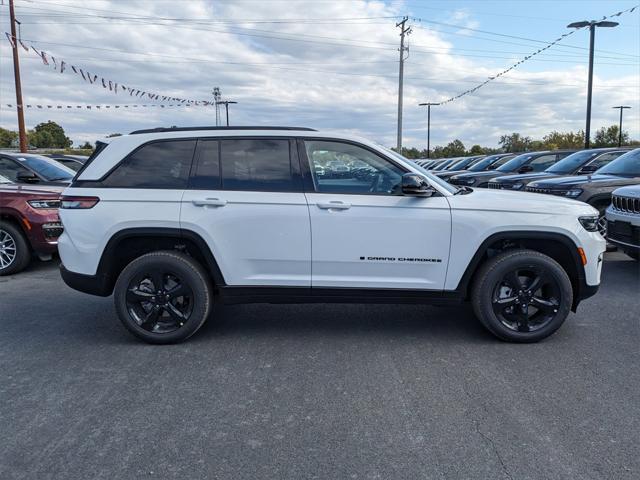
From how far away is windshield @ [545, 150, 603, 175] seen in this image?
38.3ft

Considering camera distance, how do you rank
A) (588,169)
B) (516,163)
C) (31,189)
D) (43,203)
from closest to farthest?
(43,203)
(31,189)
(588,169)
(516,163)

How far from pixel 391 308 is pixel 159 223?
2611mm

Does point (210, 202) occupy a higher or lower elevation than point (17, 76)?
lower

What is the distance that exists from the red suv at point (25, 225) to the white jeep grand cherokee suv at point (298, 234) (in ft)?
10.6

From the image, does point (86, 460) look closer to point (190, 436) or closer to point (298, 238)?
point (190, 436)

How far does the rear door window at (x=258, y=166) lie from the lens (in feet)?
15.0

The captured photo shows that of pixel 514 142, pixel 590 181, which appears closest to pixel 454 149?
pixel 514 142

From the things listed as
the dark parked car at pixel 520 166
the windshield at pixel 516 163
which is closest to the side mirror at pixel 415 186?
the dark parked car at pixel 520 166

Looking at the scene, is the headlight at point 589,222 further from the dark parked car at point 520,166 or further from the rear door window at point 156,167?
the dark parked car at point 520,166

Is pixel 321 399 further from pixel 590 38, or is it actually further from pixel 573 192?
pixel 590 38

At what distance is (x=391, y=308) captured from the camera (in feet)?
19.1

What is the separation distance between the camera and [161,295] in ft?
15.1

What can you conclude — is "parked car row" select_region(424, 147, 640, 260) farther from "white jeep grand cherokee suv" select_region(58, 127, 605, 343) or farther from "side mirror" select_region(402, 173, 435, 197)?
"side mirror" select_region(402, 173, 435, 197)

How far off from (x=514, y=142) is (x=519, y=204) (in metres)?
68.5
